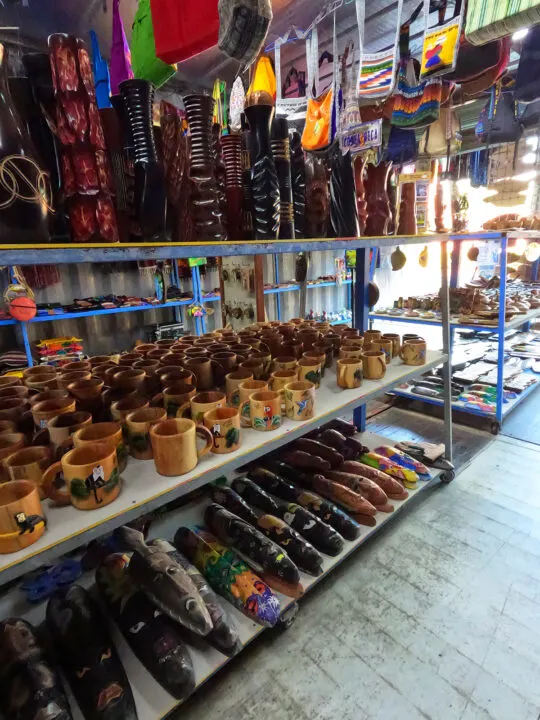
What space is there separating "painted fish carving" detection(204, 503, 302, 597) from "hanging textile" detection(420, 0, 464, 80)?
2.67 m

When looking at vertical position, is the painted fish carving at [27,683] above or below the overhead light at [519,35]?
below

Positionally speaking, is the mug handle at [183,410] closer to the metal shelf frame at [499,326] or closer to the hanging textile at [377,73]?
the metal shelf frame at [499,326]

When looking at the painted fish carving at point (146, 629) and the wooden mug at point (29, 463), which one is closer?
the wooden mug at point (29, 463)

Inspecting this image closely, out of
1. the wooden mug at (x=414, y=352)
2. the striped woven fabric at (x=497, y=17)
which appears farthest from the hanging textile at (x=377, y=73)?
the wooden mug at (x=414, y=352)

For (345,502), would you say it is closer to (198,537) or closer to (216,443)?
(198,537)

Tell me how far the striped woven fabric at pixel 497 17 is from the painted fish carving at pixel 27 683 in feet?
10.1

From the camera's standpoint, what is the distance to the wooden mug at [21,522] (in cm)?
67

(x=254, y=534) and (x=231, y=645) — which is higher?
(x=254, y=534)

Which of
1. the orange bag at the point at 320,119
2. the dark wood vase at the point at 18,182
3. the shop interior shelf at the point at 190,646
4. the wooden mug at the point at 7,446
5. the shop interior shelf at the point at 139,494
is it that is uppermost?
the orange bag at the point at 320,119

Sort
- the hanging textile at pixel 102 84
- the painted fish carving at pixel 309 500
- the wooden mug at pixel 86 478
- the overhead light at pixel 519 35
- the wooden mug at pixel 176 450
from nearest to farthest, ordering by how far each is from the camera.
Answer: the wooden mug at pixel 86 478, the wooden mug at pixel 176 450, the hanging textile at pixel 102 84, the painted fish carving at pixel 309 500, the overhead light at pixel 519 35

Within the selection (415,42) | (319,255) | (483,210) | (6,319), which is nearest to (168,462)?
(6,319)

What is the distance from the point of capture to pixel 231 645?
3.58ft

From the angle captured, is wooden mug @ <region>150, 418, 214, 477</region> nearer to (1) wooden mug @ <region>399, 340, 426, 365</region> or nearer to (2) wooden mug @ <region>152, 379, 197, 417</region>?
(2) wooden mug @ <region>152, 379, 197, 417</region>

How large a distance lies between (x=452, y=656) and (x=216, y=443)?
107 cm
